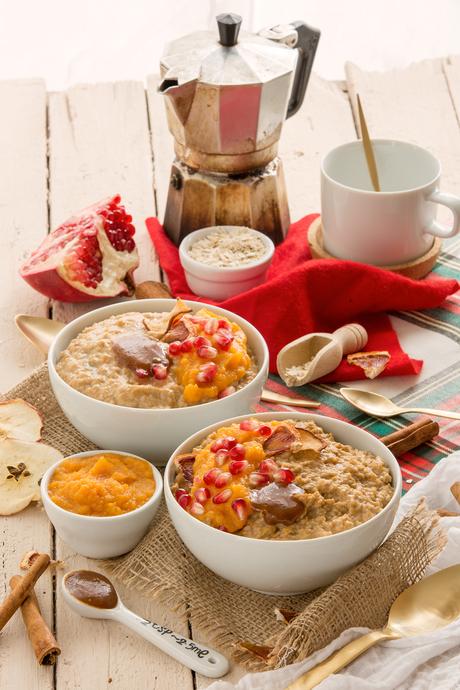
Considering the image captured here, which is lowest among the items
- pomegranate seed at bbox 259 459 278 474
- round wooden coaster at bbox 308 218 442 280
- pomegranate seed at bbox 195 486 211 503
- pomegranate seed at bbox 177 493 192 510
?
round wooden coaster at bbox 308 218 442 280

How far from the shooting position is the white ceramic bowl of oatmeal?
6.01 ft

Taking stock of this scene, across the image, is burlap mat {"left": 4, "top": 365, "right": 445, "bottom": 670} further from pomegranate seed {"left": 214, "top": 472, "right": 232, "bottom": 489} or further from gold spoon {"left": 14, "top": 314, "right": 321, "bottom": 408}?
gold spoon {"left": 14, "top": 314, "right": 321, "bottom": 408}

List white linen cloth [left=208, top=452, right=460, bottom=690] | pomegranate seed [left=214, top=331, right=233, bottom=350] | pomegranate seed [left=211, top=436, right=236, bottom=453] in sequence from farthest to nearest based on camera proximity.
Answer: pomegranate seed [left=214, top=331, right=233, bottom=350] < pomegranate seed [left=211, top=436, right=236, bottom=453] < white linen cloth [left=208, top=452, right=460, bottom=690]

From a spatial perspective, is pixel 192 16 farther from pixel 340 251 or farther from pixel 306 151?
pixel 340 251

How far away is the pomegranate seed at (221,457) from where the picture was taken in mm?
1945

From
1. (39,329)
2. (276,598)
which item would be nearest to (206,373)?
(276,598)

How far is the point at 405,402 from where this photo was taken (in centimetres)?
257

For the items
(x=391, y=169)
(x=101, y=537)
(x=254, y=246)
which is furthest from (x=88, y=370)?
(x=391, y=169)

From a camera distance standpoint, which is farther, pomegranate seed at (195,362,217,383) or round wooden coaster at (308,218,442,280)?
round wooden coaster at (308,218,442,280)

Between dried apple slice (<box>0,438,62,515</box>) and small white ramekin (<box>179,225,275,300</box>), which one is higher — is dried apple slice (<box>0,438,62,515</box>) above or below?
below

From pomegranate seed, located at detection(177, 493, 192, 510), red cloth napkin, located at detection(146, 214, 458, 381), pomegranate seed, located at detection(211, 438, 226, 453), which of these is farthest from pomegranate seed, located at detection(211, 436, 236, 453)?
red cloth napkin, located at detection(146, 214, 458, 381)

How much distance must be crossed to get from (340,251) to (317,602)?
135 cm

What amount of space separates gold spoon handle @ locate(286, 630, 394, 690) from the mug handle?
1.36 m

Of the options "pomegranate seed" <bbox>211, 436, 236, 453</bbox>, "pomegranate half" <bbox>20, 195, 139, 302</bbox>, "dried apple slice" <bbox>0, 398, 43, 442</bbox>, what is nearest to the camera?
"pomegranate seed" <bbox>211, 436, 236, 453</bbox>
